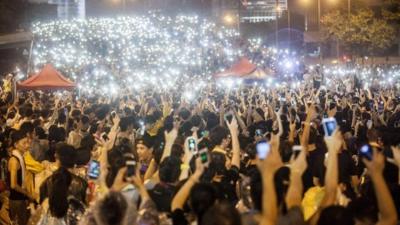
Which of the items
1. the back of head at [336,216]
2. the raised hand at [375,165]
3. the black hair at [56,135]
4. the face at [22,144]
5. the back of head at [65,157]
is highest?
the raised hand at [375,165]

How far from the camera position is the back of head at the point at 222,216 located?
391 centimetres

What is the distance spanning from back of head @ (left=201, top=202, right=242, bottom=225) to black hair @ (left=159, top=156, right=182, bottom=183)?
223cm

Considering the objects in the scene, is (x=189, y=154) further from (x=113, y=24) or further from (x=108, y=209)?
(x=113, y=24)

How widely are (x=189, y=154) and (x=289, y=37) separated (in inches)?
1761

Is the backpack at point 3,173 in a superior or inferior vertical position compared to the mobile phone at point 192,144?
inferior

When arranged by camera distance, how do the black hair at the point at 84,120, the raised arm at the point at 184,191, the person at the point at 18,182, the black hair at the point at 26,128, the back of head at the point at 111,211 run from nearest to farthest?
the back of head at the point at 111,211, the raised arm at the point at 184,191, the person at the point at 18,182, the black hair at the point at 26,128, the black hair at the point at 84,120

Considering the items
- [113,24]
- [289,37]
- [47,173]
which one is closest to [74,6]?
[289,37]

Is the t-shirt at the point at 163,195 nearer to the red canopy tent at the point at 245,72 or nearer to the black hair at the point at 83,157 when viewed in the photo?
the black hair at the point at 83,157

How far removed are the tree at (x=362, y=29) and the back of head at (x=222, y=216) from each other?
37.2 meters

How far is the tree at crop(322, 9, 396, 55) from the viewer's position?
1610 inches

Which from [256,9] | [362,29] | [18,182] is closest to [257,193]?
[18,182]

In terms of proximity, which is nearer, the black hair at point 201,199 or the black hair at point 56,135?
the black hair at point 201,199

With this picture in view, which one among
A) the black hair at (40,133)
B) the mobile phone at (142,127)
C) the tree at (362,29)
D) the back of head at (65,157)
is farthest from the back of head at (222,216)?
the tree at (362,29)

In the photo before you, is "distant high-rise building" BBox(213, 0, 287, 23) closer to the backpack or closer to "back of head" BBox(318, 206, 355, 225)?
the backpack
